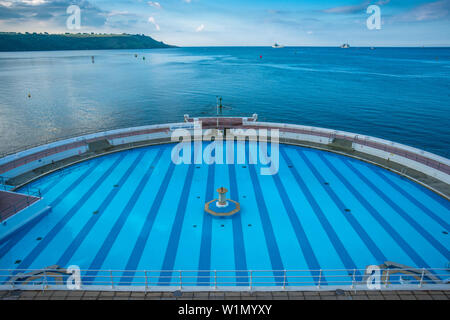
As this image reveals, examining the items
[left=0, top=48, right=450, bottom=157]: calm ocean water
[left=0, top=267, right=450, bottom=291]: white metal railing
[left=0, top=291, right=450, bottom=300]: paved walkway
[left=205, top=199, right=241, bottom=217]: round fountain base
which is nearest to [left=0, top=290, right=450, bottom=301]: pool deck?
[left=0, top=291, right=450, bottom=300]: paved walkway

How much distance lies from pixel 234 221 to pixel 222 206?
1084 mm

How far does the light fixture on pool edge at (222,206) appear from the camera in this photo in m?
13.9

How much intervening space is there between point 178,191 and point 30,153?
1085cm

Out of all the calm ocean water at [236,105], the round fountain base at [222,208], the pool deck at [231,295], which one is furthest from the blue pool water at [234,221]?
the calm ocean water at [236,105]

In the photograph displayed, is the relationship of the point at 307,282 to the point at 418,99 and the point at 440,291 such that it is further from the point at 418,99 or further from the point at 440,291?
the point at 418,99

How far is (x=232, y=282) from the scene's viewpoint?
941 centimetres

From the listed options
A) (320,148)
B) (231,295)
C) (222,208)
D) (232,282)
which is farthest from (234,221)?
(320,148)

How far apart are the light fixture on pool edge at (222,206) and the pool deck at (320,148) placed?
9898 mm

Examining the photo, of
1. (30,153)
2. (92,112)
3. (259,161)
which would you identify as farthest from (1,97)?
(259,161)

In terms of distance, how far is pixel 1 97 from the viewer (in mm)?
50938

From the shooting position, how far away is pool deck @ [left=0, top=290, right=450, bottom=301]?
7.02m

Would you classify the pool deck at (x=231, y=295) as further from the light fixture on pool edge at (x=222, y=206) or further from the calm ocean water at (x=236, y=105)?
the calm ocean water at (x=236, y=105)

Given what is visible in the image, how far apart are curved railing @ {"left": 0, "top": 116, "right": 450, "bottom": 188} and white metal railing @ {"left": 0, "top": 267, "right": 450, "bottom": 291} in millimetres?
9357

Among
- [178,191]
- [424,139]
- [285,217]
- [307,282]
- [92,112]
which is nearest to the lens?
[307,282]
